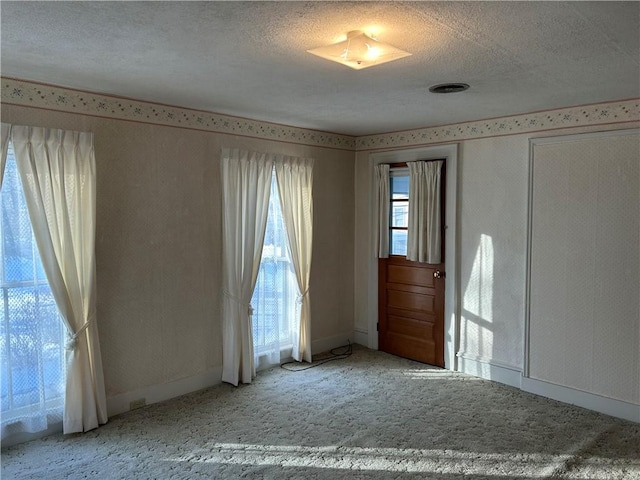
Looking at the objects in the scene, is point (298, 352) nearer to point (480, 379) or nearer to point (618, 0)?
point (480, 379)

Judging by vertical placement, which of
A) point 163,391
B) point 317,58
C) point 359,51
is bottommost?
point 163,391

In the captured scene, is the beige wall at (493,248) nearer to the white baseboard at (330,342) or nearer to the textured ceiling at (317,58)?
the textured ceiling at (317,58)

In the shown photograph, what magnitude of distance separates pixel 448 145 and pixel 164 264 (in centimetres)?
291

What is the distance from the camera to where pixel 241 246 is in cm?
445

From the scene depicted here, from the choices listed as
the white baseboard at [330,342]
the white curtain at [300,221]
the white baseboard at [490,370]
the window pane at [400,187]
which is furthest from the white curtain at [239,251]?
the white baseboard at [490,370]

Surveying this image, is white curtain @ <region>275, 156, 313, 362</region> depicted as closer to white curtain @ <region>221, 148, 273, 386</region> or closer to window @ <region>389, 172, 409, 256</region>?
white curtain @ <region>221, 148, 273, 386</region>

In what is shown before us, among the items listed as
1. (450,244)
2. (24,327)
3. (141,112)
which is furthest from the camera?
(450,244)

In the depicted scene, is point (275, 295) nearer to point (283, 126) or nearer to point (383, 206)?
point (383, 206)

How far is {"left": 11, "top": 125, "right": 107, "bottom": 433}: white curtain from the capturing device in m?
3.27

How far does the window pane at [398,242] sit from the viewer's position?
17.5 ft

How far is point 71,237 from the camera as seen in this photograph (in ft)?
11.2

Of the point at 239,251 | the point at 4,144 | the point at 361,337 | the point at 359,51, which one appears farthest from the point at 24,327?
the point at 361,337

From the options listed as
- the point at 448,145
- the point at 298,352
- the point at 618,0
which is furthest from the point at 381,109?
the point at 298,352

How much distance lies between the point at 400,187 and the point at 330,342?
1921 mm
